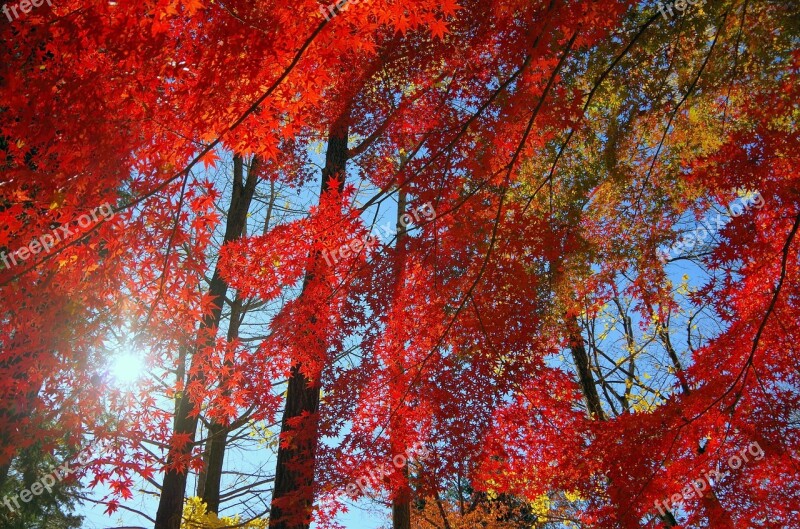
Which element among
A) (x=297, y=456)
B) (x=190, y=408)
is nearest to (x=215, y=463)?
(x=190, y=408)

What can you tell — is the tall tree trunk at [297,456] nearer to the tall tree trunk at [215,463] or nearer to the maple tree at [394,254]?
the maple tree at [394,254]

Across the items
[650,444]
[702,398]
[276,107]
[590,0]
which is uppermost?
[590,0]

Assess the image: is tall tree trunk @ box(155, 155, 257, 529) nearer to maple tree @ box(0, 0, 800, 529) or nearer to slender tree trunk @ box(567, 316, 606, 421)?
maple tree @ box(0, 0, 800, 529)

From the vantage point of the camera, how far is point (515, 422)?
232 inches

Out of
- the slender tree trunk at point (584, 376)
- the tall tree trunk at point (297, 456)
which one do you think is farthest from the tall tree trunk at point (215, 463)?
the slender tree trunk at point (584, 376)

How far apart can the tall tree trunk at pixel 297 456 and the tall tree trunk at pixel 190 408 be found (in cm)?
105

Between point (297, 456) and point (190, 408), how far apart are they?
2.71 m

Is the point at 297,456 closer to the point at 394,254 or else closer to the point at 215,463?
the point at 394,254

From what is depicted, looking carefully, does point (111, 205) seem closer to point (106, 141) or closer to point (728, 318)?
point (106, 141)

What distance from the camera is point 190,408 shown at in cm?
773

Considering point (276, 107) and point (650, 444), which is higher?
point (276, 107)

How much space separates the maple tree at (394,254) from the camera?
4.07 meters

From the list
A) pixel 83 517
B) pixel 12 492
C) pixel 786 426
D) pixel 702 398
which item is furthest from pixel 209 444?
pixel 786 426

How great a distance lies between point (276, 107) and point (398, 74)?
12.8 feet
